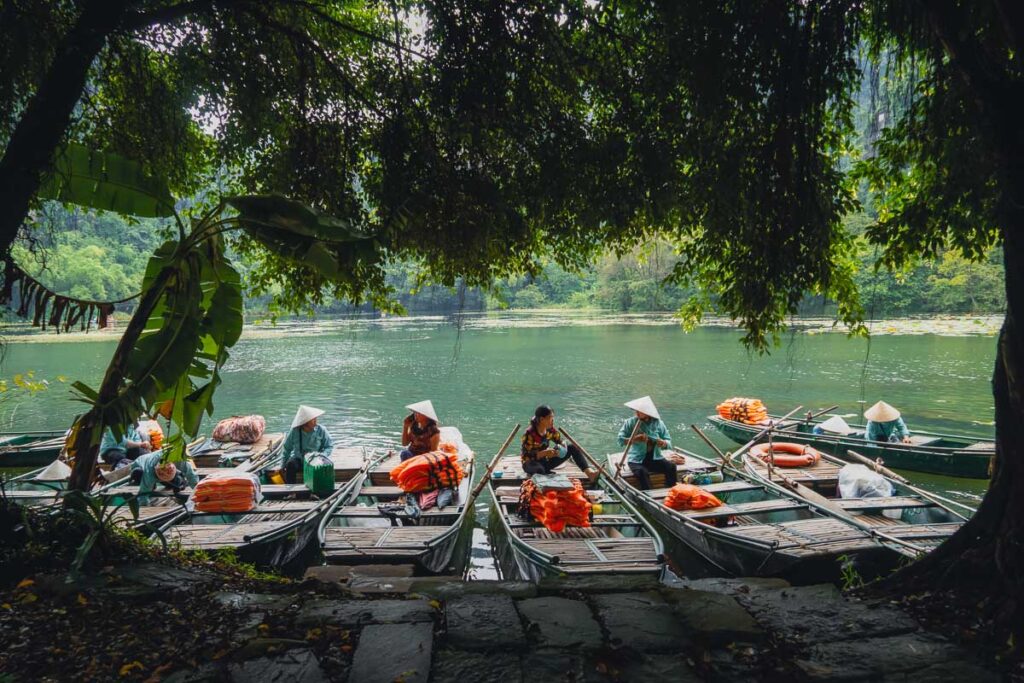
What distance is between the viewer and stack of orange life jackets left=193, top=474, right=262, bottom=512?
6.65m

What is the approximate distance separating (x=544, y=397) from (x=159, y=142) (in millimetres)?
16557

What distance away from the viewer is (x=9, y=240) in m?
3.28

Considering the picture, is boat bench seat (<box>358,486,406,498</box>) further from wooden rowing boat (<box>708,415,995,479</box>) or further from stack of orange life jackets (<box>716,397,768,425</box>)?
stack of orange life jackets (<box>716,397,768,425</box>)

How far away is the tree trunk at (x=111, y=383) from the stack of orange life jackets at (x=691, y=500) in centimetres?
601

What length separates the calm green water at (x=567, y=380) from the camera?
1686 centimetres

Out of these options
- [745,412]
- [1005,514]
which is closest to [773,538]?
[1005,514]

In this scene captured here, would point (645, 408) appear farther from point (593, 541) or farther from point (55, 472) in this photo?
point (55, 472)

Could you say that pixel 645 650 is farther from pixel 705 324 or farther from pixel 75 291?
pixel 75 291

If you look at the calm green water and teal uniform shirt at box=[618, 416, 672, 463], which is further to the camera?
the calm green water

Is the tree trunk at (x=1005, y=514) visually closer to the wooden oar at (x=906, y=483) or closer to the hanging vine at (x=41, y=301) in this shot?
the wooden oar at (x=906, y=483)

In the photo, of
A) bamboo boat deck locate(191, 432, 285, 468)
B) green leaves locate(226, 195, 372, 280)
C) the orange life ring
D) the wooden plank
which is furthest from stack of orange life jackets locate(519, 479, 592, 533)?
bamboo boat deck locate(191, 432, 285, 468)

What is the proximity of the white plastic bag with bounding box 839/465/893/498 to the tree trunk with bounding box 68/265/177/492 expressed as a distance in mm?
8626

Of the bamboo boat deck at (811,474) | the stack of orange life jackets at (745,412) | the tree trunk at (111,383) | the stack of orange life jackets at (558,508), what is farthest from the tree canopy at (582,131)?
the stack of orange life jackets at (745,412)

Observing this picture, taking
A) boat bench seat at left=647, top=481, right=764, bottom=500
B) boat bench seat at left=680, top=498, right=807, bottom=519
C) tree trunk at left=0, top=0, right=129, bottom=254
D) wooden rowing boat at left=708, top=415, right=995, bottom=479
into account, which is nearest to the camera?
tree trunk at left=0, top=0, right=129, bottom=254
